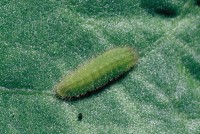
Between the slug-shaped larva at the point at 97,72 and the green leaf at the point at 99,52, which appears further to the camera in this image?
the green leaf at the point at 99,52

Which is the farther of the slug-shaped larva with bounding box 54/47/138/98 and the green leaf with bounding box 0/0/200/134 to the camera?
the green leaf with bounding box 0/0/200/134

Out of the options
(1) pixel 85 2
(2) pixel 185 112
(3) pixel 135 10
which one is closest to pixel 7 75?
(1) pixel 85 2

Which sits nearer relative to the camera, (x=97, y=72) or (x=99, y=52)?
(x=97, y=72)

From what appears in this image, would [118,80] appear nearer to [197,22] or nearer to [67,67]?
[67,67]
